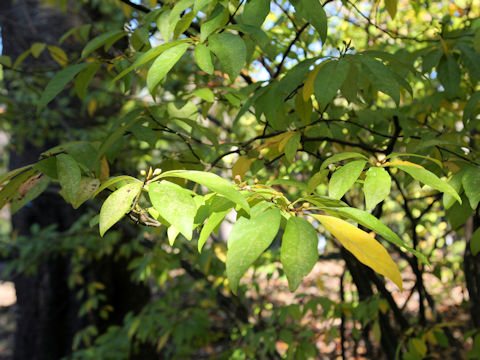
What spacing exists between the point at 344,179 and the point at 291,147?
0.95 ft

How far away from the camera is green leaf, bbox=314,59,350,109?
855 mm

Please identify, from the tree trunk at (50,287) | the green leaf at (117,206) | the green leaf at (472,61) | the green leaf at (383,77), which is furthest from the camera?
the tree trunk at (50,287)

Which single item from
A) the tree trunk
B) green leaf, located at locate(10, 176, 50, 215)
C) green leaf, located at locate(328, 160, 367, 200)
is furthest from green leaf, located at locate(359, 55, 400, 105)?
the tree trunk

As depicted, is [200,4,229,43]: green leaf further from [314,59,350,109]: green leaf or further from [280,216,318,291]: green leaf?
[280,216,318,291]: green leaf

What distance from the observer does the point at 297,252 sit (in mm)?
602

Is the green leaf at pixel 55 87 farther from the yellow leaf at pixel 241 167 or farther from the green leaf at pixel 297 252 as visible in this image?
the green leaf at pixel 297 252

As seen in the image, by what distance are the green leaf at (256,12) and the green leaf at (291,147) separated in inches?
12.5

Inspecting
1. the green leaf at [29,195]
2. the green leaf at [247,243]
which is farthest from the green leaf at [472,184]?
the green leaf at [29,195]

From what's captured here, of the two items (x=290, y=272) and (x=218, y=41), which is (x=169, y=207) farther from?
(x=218, y=41)

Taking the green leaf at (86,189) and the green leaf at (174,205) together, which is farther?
the green leaf at (86,189)

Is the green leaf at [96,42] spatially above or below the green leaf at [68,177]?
above

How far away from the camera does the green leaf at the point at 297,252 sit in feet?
1.94

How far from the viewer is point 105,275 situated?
388cm

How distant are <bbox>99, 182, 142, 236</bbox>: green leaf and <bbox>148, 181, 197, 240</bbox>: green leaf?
4 centimetres
